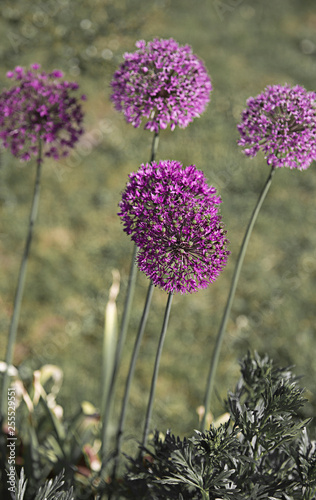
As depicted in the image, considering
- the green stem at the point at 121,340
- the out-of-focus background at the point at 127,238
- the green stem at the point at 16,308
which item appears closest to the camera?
the green stem at the point at 121,340

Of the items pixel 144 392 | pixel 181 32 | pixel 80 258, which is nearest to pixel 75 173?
pixel 80 258

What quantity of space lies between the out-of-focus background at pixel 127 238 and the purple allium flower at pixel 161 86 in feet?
7.86

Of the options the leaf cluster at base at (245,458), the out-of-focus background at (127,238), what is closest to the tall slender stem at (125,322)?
the leaf cluster at base at (245,458)

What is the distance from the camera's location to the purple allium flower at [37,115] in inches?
84.4

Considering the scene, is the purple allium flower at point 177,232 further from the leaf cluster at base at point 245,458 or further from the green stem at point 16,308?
the green stem at point 16,308

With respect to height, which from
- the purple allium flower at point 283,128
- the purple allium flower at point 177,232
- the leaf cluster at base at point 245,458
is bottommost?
the leaf cluster at base at point 245,458

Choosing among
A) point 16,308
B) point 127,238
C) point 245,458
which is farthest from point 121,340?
point 127,238

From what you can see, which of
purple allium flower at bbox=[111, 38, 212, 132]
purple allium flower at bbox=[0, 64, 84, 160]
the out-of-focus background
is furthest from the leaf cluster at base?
the out-of-focus background

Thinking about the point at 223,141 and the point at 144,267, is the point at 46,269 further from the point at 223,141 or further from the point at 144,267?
the point at 144,267

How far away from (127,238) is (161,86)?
3282mm

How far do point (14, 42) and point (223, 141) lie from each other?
2.94 meters

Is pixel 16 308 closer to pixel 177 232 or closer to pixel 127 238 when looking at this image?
pixel 177 232

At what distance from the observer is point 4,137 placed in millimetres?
2182

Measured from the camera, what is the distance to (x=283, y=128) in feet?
5.78
